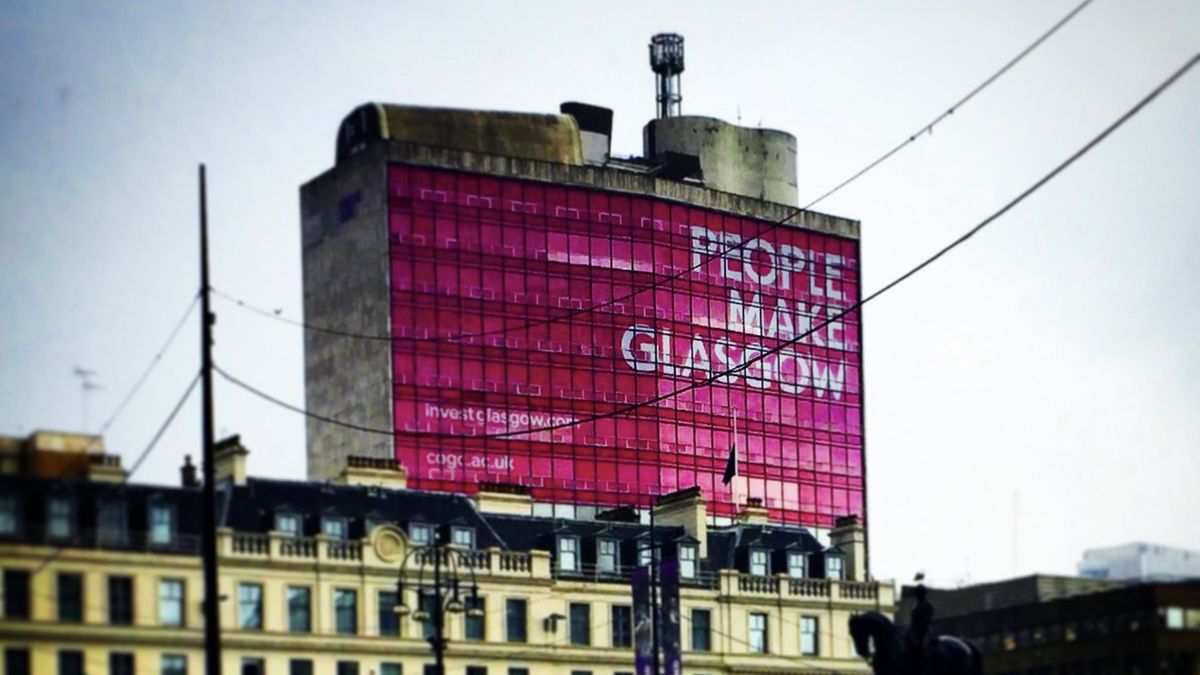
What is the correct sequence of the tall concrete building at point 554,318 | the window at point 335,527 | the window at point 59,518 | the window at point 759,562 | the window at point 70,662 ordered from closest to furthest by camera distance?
the window at point 59,518 → the window at point 70,662 → the window at point 335,527 → the window at point 759,562 → the tall concrete building at point 554,318

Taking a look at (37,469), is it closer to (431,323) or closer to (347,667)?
(347,667)

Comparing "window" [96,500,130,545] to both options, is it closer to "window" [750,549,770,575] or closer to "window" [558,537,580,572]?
"window" [558,537,580,572]

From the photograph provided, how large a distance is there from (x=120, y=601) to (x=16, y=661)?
9.14 meters

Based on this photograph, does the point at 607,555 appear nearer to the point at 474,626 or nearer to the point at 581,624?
the point at 581,624

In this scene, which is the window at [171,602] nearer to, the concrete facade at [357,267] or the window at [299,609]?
the window at [299,609]

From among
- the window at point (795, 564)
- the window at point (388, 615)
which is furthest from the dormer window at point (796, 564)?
the window at point (388, 615)

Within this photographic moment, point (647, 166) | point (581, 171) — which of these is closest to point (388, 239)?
point (581, 171)

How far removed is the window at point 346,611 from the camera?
117062 mm

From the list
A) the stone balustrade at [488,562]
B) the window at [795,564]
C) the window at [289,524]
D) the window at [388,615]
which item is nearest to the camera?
the stone balustrade at [488,562]

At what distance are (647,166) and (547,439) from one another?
26.9 metres

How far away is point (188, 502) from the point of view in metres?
112

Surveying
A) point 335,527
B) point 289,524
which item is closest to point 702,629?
point 335,527

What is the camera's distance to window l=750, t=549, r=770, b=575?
135 meters

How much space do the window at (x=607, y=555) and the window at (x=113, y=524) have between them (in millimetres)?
28620
